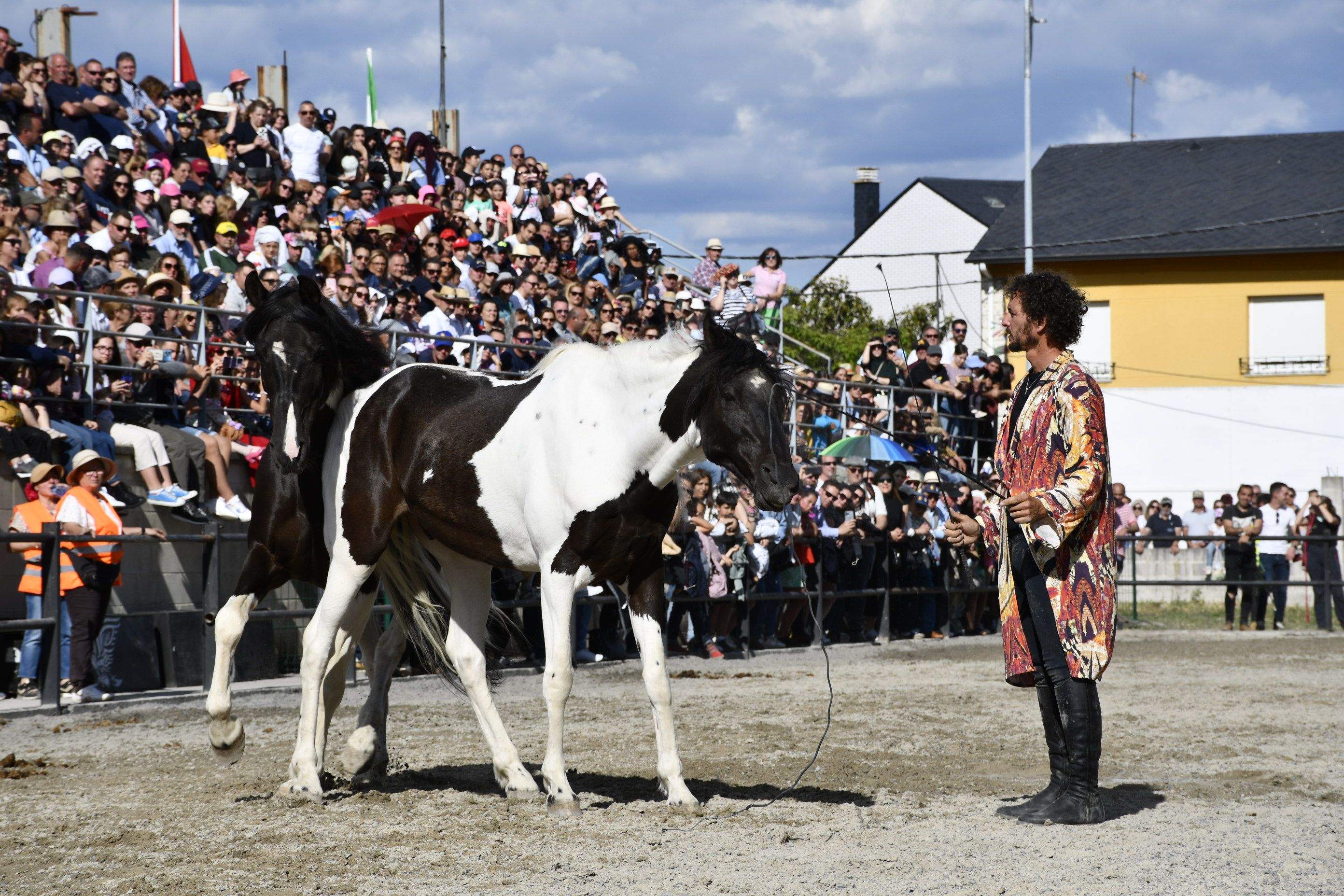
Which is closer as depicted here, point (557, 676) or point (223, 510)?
point (557, 676)

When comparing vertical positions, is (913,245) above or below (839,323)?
above

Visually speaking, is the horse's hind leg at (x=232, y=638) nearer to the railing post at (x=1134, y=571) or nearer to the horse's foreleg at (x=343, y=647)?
the horse's foreleg at (x=343, y=647)

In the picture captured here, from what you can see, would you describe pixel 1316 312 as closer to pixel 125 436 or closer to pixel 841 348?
pixel 841 348

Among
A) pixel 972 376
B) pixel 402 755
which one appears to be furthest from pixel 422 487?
pixel 972 376

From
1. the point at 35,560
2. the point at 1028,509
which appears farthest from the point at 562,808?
the point at 35,560

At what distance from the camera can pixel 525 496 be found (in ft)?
21.0

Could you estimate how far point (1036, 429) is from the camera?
5824mm

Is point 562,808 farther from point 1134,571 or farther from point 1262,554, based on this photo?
point 1262,554

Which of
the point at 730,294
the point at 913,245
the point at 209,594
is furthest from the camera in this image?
the point at 913,245

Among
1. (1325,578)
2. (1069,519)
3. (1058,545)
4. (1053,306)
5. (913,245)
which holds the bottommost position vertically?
(1325,578)

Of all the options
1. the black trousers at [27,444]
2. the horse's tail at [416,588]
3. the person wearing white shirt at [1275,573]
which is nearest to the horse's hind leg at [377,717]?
the horse's tail at [416,588]

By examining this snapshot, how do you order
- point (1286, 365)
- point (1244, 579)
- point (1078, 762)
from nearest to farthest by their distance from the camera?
point (1078, 762) → point (1244, 579) → point (1286, 365)

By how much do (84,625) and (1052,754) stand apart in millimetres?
7112

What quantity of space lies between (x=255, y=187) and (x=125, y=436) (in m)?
5.12
